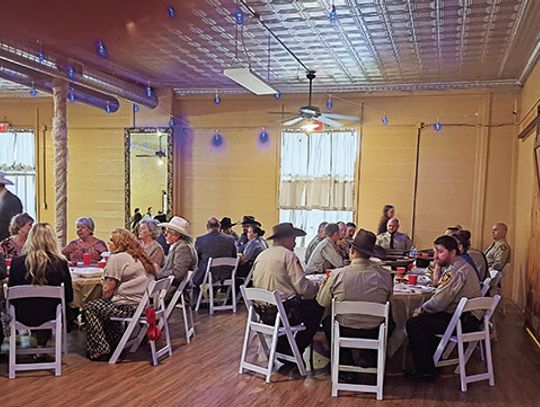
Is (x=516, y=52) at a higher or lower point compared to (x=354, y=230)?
higher

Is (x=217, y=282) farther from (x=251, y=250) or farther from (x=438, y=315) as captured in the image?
(x=438, y=315)

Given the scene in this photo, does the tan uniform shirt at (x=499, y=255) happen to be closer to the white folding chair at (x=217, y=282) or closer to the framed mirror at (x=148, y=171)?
the white folding chair at (x=217, y=282)

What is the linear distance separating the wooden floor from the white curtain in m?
4.53

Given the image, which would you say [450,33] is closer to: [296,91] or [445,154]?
[445,154]

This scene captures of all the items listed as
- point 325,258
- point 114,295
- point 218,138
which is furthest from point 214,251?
point 218,138

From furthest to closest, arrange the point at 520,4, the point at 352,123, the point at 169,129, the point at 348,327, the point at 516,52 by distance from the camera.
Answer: the point at 169,129 → the point at 352,123 → the point at 516,52 → the point at 520,4 → the point at 348,327

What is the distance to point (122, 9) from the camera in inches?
203

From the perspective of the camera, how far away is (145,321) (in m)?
4.47

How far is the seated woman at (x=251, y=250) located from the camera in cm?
697

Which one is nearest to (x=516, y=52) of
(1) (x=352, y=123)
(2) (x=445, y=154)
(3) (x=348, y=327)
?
(2) (x=445, y=154)

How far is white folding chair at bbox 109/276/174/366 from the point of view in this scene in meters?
4.39

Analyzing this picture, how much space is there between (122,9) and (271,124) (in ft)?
14.7

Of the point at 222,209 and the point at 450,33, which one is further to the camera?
the point at 222,209

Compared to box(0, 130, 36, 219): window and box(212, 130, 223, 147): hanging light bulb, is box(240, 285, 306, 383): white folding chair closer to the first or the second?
box(212, 130, 223, 147): hanging light bulb
